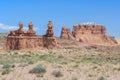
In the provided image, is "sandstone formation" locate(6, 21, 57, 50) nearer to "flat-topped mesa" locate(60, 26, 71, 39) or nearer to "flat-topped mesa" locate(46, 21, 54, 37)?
"flat-topped mesa" locate(46, 21, 54, 37)

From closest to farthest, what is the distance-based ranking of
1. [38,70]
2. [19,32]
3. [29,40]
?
[38,70] → [29,40] → [19,32]

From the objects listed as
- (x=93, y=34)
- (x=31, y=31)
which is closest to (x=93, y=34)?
(x=93, y=34)

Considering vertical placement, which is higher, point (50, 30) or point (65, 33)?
point (65, 33)

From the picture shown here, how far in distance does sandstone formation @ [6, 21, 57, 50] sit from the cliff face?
73076 millimetres

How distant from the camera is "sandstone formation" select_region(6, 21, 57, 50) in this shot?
248 feet

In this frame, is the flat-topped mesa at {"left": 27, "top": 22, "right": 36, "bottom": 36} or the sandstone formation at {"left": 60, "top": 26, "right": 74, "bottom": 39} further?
the sandstone formation at {"left": 60, "top": 26, "right": 74, "bottom": 39}

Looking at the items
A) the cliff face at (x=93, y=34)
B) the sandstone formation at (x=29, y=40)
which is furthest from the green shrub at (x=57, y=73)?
the cliff face at (x=93, y=34)

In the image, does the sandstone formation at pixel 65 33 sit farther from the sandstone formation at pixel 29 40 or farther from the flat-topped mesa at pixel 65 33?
the sandstone formation at pixel 29 40

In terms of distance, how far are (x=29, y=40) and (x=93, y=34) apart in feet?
285

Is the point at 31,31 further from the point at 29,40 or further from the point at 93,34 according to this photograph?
the point at 93,34

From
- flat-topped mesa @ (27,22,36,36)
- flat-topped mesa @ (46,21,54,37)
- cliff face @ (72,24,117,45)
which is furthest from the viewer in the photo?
cliff face @ (72,24,117,45)

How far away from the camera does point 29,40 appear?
7581 cm

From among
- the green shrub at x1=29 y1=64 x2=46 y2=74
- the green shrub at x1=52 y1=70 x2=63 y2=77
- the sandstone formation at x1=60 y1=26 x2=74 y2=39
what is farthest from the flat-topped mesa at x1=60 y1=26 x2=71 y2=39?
the green shrub at x1=52 y1=70 x2=63 y2=77

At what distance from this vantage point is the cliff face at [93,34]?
155 m
